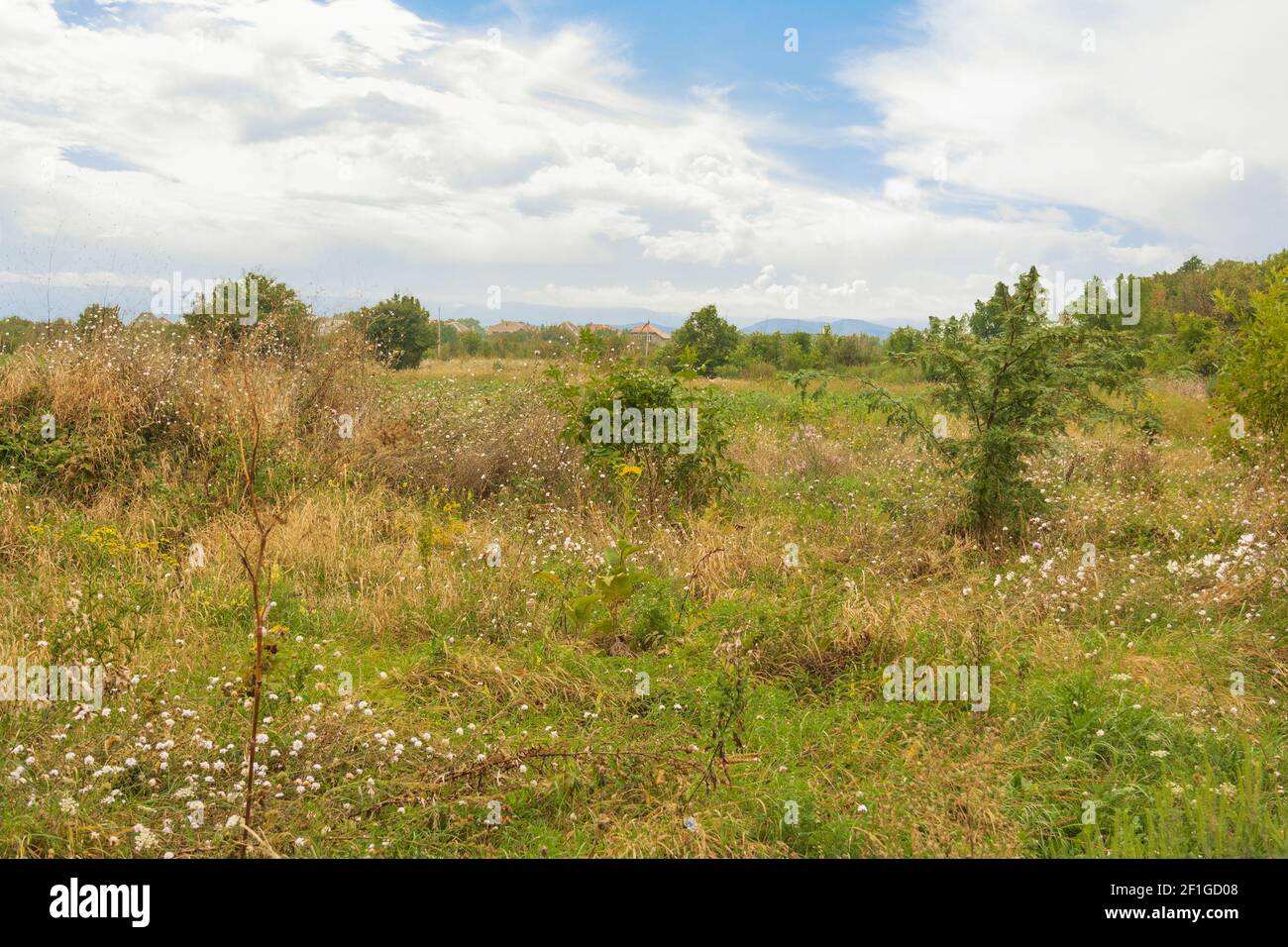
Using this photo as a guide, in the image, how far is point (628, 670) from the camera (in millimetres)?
4605

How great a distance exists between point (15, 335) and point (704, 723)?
9.96m

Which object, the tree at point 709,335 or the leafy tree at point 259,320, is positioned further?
the tree at point 709,335

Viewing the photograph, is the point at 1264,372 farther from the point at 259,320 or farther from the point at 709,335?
the point at 709,335

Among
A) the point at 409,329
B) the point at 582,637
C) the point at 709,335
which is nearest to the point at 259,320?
the point at 582,637

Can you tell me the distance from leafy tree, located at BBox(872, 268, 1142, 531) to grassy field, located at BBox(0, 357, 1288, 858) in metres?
0.38

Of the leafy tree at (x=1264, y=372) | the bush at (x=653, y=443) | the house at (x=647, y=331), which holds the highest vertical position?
the house at (x=647, y=331)

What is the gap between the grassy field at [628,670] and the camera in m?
3.19

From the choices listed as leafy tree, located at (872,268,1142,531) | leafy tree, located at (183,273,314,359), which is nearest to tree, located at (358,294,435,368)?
leafy tree, located at (183,273,314,359)

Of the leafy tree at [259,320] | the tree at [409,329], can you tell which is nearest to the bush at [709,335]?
the tree at [409,329]

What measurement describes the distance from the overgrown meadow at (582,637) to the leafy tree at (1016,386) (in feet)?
1.01

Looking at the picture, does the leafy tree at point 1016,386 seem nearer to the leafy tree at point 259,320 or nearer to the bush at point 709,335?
the leafy tree at point 259,320

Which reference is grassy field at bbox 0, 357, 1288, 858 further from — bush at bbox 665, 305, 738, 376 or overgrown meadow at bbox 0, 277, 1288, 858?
bush at bbox 665, 305, 738, 376
